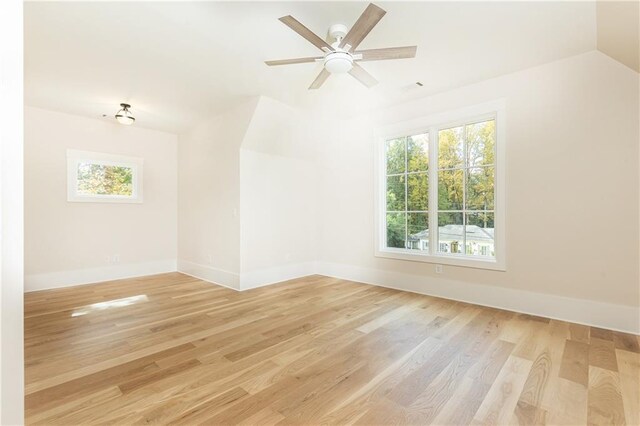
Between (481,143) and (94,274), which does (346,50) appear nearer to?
(481,143)

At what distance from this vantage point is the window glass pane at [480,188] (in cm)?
372

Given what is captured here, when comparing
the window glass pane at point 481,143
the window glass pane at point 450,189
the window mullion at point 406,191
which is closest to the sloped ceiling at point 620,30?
the window glass pane at point 481,143

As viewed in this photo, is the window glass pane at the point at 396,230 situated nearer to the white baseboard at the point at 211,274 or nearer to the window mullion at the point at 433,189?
the window mullion at the point at 433,189

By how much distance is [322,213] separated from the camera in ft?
18.5

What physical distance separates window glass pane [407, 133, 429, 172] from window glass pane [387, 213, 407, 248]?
75 cm

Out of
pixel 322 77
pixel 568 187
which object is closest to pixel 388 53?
pixel 322 77

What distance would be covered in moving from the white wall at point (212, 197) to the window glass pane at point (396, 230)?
2407 mm

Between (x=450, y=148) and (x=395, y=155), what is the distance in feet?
2.81

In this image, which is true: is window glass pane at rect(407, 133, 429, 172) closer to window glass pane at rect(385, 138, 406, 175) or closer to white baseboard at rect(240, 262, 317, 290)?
window glass pane at rect(385, 138, 406, 175)

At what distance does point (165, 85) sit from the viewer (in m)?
3.73

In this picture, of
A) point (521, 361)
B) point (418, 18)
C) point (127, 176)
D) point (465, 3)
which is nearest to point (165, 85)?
point (127, 176)

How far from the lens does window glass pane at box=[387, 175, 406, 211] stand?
15.0 feet

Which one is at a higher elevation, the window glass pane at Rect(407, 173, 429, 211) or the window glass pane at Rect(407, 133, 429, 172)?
the window glass pane at Rect(407, 133, 429, 172)

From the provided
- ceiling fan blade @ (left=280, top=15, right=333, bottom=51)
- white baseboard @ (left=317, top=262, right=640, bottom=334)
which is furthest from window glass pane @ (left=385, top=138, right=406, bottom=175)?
ceiling fan blade @ (left=280, top=15, right=333, bottom=51)
